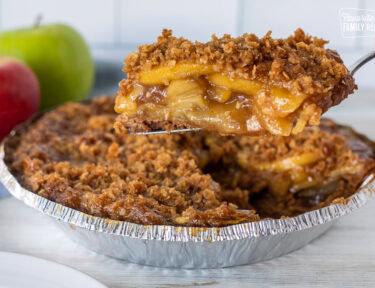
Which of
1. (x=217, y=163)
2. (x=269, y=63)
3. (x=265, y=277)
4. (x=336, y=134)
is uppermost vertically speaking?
(x=269, y=63)

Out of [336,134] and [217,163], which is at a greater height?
[336,134]

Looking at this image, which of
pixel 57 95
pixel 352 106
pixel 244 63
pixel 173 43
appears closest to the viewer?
pixel 244 63

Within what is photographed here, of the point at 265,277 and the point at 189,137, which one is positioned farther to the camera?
the point at 189,137

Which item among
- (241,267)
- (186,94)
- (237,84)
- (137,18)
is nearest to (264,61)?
(237,84)

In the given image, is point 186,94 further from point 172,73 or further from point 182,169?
point 182,169

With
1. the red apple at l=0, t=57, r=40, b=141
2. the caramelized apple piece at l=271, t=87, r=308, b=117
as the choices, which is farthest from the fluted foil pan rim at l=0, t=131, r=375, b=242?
the red apple at l=0, t=57, r=40, b=141

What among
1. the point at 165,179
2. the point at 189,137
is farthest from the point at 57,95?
the point at 165,179

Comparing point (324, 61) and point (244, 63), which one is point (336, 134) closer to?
point (324, 61)
